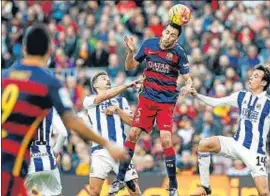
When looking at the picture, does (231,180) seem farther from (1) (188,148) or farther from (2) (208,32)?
(2) (208,32)

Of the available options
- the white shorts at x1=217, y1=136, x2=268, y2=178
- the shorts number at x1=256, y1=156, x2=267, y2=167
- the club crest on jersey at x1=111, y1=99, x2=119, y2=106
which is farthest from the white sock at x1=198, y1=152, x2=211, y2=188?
the club crest on jersey at x1=111, y1=99, x2=119, y2=106

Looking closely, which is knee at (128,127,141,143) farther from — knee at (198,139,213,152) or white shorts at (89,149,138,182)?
knee at (198,139,213,152)

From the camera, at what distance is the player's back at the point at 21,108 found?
1019 cm

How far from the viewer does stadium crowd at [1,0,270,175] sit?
69.8 ft

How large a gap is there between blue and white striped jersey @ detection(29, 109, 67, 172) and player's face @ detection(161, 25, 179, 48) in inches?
76.3

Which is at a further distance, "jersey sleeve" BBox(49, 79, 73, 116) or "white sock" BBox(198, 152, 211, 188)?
"white sock" BBox(198, 152, 211, 188)

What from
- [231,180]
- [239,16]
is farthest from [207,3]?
[231,180]

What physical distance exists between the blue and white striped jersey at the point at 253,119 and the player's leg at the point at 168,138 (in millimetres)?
782

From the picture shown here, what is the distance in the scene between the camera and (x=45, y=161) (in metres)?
15.1

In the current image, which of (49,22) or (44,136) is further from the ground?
(49,22)

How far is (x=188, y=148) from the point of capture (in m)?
20.9

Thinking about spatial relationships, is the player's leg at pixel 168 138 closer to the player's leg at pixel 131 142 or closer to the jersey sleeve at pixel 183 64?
the player's leg at pixel 131 142

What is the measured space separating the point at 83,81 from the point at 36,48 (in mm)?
13815

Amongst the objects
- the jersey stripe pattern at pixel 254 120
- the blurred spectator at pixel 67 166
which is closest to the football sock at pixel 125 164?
the jersey stripe pattern at pixel 254 120
